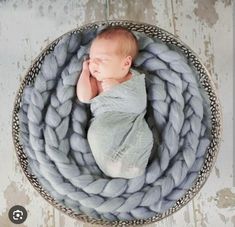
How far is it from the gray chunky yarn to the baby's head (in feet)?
0.11

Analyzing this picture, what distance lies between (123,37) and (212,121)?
0.71 feet

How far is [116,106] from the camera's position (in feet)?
2.76

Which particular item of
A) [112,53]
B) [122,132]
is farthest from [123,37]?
[122,132]

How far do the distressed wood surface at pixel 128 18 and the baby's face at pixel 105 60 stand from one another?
0.16 metres

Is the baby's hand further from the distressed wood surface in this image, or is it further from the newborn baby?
the distressed wood surface

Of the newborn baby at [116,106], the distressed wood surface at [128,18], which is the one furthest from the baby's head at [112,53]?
the distressed wood surface at [128,18]

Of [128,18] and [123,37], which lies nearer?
[123,37]

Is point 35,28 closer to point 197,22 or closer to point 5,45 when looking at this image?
point 5,45

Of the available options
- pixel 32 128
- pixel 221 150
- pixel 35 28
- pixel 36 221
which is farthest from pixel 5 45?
pixel 221 150

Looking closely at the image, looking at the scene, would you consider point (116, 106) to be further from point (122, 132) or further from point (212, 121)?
point (212, 121)

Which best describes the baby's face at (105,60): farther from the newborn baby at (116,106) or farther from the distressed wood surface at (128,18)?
the distressed wood surface at (128,18)

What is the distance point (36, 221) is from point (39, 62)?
282 mm

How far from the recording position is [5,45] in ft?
3.20

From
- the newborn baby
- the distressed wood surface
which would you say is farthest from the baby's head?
the distressed wood surface
